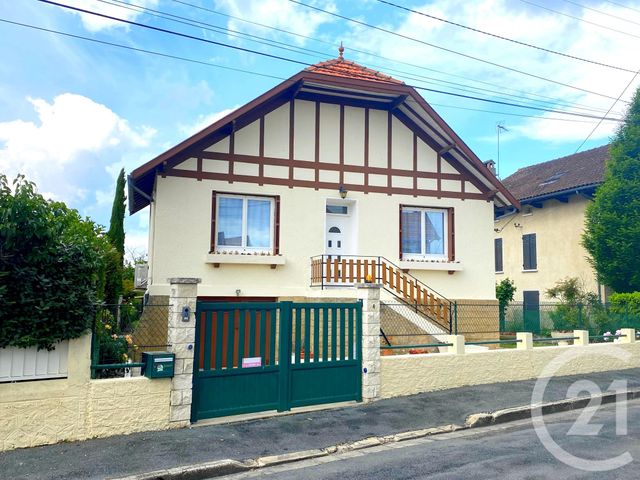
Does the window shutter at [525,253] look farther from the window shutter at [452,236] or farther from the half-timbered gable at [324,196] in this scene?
the window shutter at [452,236]

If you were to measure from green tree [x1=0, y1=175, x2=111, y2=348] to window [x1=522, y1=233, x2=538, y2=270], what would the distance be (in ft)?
69.4

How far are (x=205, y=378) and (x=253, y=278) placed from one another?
5762 millimetres

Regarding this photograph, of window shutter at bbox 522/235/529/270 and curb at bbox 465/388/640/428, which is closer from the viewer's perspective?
curb at bbox 465/388/640/428

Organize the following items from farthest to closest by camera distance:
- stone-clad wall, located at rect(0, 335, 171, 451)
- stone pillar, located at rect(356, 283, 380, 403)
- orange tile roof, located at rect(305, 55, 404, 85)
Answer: orange tile roof, located at rect(305, 55, 404, 85) → stone pillar, located at rect(356, 283, 380, 403) → stone-clad wall, located at rect(0, 335, 171, 451)

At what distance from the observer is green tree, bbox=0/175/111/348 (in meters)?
6.05

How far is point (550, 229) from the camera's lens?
2308cm

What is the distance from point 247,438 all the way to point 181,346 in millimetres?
1545

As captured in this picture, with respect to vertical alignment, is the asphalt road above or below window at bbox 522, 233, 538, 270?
below

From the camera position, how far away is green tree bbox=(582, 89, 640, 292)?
1838 centimetres

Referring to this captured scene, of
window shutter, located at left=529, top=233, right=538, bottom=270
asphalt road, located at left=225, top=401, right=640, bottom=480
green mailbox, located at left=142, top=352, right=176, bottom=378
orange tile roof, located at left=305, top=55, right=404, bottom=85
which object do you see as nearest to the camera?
asphalt road, located at left=225, top=401, right=640, bottom=480

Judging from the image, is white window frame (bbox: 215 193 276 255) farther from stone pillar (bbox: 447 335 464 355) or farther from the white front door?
stone pillar (bbox: 447 335 464 355)

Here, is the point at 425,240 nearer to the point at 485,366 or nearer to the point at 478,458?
the point at 485,366

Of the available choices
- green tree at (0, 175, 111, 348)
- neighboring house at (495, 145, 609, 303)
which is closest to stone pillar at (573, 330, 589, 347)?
neighboring house at (495, 145, 609, 303)

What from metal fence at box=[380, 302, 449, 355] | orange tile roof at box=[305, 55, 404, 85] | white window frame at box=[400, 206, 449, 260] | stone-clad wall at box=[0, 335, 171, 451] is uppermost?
orange tile roof at box=[305, 55, 404, 85]
